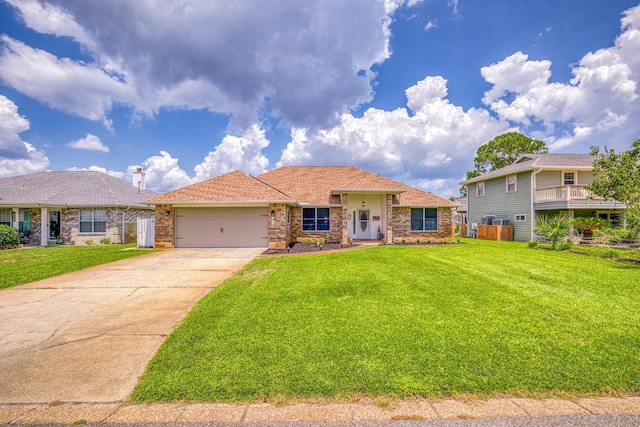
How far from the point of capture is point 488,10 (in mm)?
12539

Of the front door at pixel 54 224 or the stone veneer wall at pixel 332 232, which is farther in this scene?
the front door at pixel 54 224

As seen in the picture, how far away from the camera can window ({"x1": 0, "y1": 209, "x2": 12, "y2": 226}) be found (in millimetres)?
18328

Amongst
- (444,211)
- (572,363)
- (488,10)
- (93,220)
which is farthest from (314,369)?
(93,220)

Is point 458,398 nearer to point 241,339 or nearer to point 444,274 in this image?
point 241,339

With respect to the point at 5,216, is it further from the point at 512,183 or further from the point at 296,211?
the point at 512,183

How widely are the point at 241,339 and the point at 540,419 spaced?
137 inches

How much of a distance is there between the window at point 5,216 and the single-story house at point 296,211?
1085cm

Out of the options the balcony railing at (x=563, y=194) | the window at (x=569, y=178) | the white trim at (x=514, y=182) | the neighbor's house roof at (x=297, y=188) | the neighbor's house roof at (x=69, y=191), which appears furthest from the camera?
the white trim at (x=514, y=182)

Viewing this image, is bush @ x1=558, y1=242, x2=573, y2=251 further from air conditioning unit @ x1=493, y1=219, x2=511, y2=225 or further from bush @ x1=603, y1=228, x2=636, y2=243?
air conditioning unit @ x1=493, y1=219, x2=511, y2=225

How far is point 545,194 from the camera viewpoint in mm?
18891

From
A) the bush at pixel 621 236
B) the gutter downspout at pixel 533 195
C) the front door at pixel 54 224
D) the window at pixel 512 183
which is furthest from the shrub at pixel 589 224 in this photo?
the front door at pixel 54 224

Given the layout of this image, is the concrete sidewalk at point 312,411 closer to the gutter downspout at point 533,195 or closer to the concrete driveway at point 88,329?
the concrete driveway at point 88,329

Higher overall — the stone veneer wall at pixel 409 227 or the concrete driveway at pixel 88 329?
the stone veneer wall at pixel 409 227

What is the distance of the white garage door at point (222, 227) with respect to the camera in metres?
15.8
